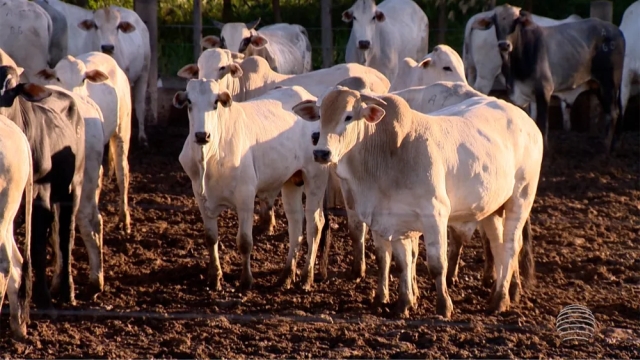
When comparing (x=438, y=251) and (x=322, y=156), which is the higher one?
(x=322, y=156)

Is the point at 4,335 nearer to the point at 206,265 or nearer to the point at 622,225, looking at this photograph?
the point at 206,265

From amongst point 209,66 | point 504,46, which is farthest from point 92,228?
point 504,46

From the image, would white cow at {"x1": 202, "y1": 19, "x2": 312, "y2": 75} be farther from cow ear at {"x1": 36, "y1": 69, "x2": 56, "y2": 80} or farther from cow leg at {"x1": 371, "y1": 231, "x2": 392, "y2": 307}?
cow leg at {"x1": 371, "y1": 231, "x2": 392, "y2": 307}

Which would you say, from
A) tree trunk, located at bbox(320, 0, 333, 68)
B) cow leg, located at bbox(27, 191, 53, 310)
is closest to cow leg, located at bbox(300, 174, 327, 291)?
cow leg, located at bbox(27, 191, 53, 310)

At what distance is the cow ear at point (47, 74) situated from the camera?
9758mm

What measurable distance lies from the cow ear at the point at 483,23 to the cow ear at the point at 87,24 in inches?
169

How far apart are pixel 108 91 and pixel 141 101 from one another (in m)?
4.48

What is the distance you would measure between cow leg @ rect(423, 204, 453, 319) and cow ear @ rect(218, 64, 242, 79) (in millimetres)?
3646

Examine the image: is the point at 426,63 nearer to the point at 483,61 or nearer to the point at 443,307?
the point at 443,307

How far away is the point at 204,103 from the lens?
8.23m

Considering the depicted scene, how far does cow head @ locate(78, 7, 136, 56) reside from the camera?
13.9m

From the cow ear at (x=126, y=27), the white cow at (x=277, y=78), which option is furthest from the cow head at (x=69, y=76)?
the cow ear at (x=126, y=27)

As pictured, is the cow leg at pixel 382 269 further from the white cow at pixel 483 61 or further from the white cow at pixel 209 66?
the white cow at pixel 483 61

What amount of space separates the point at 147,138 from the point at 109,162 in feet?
7.66
